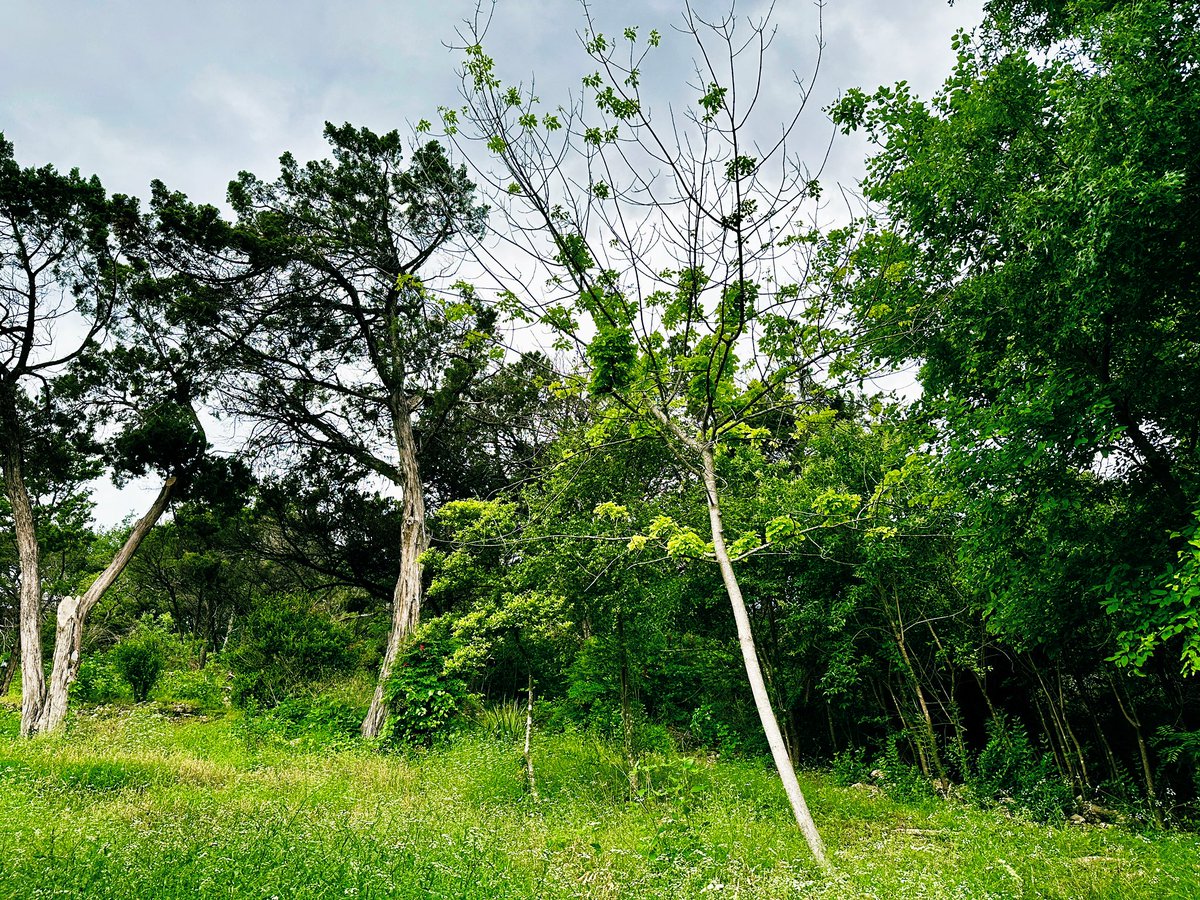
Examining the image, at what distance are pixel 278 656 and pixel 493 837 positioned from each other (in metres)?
10.2

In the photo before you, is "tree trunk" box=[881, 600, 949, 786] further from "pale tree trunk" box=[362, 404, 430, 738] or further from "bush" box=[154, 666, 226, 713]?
"bush" box=[154, 666, 226, 713]

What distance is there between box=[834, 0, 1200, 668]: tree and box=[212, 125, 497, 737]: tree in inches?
346

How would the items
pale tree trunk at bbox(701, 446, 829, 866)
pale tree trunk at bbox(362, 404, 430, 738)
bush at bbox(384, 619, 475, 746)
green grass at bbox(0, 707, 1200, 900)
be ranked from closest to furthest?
green grass at bbox(0, 707, 1200, 900), pale tree trunk at bbox(701, 446, 829, 866), bush at bbox(384, 619, 475, 746), pale tree trunk at bbox(362, 404, 430, 738)

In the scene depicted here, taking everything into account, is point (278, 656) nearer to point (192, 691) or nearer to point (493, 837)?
point (192, 691)

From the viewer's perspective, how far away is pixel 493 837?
5.04 m

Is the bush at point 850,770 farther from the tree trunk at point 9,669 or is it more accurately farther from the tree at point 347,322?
the tree trunk at point 9,669

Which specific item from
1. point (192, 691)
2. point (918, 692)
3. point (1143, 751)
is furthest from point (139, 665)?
point (1143, 751)

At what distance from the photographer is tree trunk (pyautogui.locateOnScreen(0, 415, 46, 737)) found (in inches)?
437

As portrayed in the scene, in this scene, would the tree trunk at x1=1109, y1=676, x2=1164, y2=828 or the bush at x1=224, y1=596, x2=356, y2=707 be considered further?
the bush at x1=224, y1=596, x2=356, y2=707

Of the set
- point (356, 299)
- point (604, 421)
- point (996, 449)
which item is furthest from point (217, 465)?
point (996, 449)

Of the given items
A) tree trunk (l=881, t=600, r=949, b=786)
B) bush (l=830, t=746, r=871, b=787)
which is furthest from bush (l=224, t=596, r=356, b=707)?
tree trunk (l=881, t=600, r=949, b=786)

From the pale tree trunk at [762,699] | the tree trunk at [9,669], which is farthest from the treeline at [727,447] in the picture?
the tree trunk at [9,669]

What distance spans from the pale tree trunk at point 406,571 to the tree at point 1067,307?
877 cm

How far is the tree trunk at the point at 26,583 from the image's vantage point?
11094 mm
